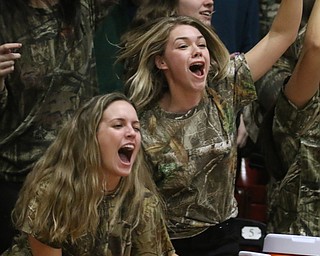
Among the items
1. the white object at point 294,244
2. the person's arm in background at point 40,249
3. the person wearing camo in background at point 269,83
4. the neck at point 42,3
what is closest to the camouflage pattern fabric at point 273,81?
the person wearing camo in background at point 269,83

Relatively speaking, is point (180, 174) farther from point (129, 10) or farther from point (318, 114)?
point (129, 10)

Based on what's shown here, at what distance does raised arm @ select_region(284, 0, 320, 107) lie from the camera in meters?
4.25

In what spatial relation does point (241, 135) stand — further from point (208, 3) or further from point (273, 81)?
point (208, 3)

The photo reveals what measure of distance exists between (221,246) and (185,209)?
0.19 meters

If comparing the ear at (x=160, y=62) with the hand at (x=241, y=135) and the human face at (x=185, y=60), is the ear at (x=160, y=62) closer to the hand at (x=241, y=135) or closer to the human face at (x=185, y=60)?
the human face at (x=185, y=60)

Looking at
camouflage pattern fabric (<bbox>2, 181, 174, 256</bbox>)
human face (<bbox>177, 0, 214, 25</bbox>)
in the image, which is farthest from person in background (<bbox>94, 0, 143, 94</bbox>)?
camouflage pattern fabric (<bbox>2, 181, 174, 256</bbox>)

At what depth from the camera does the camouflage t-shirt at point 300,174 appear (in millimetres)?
4434

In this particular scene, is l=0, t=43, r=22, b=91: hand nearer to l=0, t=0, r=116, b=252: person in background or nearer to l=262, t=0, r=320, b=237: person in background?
l=0, t=0, r=116, b=252: person in background

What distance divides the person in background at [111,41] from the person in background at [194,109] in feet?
1.53

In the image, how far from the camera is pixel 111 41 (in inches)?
192

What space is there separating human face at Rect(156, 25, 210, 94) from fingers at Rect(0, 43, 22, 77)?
561 millimetres

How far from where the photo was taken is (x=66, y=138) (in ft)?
13.2

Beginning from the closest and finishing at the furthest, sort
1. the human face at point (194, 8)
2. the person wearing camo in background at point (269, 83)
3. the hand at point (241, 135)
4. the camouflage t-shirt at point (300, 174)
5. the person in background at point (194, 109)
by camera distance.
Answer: the person in background at point (194, 109), the camouflage t-shirt at point (300, 174), the human face at point (194, 8), the person wearing camo in background at point (269, 83), the hand at point (241, 135)

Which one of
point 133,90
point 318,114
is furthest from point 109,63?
point 318,114
